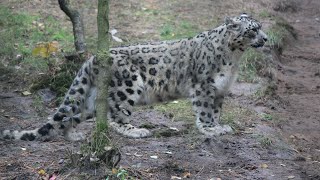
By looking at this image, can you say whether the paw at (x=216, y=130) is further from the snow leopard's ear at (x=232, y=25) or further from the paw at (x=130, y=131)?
the snow leopard's ear at (x=232, y=25)

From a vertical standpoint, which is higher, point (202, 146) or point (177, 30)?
point (177, 30)

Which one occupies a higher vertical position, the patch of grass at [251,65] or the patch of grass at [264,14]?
the patch of grass at [264,14]

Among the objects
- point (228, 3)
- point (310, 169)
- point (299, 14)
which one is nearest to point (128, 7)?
point (228, 3)

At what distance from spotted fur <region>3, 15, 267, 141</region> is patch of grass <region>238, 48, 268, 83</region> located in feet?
7.83

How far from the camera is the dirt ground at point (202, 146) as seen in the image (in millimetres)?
6184

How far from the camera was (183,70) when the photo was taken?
8094 mm

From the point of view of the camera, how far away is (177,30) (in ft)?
41.4

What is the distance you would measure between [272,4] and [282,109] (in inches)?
257

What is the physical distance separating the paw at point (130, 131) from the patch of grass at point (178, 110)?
3.15 ft

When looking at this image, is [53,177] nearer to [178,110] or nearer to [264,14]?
[178,110]

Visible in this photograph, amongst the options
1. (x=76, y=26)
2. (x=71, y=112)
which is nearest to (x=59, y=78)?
(x=76, y=26)

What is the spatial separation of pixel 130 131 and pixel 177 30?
5.30 meters

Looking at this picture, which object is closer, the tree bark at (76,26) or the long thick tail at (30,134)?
the long thick tail at (30,134)

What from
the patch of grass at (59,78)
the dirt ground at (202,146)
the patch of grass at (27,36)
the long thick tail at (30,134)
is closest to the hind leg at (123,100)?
the dirt ground at (202,146)
